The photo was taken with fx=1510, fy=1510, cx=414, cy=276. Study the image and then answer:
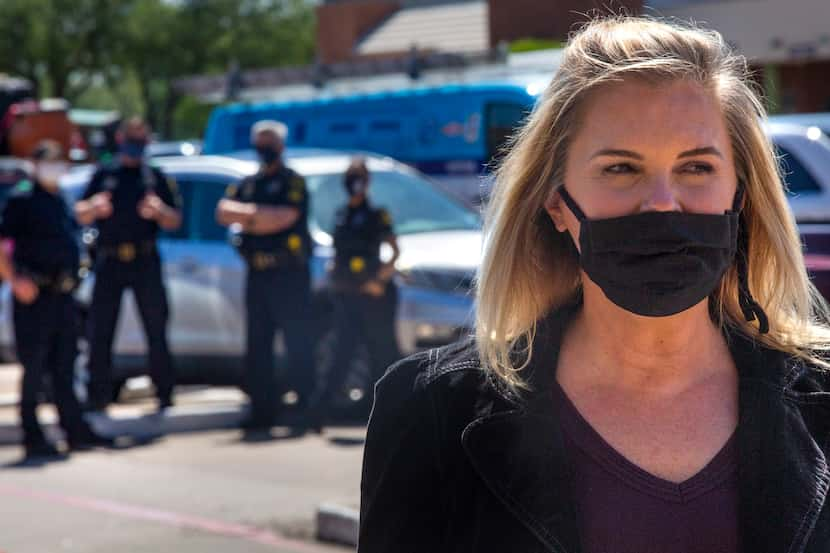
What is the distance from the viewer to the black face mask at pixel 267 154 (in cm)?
965

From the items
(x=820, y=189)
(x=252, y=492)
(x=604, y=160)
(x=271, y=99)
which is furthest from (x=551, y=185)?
(x=271, y=99)

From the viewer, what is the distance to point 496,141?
12.3 metres

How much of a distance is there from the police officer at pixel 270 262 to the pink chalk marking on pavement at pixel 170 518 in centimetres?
221

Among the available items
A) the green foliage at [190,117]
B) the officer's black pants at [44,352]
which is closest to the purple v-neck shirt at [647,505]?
the officer's black pants at [44,352]

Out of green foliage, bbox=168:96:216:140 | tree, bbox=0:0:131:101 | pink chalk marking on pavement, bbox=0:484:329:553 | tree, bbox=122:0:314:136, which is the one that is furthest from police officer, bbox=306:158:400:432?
green foliage, bbox=168:96:216:140

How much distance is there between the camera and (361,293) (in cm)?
950

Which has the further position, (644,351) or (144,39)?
(144,39)

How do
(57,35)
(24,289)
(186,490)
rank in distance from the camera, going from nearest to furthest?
1. (186,490)
2. (24,289)
3. (57,35)

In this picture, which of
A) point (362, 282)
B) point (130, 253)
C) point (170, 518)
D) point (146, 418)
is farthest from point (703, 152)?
point (130, 253)

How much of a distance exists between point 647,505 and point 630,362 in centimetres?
24

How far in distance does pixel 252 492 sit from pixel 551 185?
5.56m

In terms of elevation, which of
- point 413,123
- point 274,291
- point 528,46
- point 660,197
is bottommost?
point 274,291

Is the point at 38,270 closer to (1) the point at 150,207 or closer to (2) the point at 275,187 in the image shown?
(1) the point at 150,207

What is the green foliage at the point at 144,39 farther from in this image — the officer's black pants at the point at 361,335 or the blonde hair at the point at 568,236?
the blonde hair at the point at 568,236
